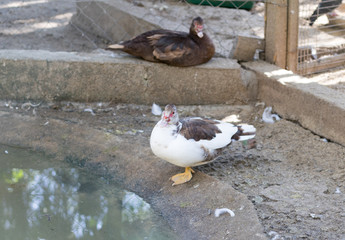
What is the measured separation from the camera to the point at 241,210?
325 cm

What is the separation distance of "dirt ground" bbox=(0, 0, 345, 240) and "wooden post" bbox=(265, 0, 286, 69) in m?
0.57

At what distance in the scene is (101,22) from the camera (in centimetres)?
681

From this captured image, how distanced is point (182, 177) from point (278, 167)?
0.75 meters

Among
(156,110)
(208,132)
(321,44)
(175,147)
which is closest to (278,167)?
(208,132)

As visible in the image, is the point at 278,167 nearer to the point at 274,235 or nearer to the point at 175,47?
the point at 274,235

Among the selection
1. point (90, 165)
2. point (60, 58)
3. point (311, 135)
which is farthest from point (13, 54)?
point (311, 135)

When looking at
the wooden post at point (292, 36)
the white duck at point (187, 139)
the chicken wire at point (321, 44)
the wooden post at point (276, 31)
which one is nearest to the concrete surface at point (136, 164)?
the white duck at point (187, 139)

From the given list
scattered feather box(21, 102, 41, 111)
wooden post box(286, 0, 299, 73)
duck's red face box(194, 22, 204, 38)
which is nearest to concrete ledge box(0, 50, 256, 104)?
scattered feather box(21, 102, 41, 111)

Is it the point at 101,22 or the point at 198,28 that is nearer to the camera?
the point at 198,28

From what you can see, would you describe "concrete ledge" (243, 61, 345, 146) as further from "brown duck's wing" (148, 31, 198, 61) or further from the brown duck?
"brown duck's wing" (148, 31, 198, 61)

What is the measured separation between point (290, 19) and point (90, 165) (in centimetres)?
237

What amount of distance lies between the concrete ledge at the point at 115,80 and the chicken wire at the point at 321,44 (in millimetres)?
768

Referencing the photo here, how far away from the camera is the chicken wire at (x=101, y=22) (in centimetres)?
620

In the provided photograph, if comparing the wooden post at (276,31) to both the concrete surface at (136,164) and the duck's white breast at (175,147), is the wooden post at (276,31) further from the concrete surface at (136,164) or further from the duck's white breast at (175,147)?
the duck's white breast at (175,147)
